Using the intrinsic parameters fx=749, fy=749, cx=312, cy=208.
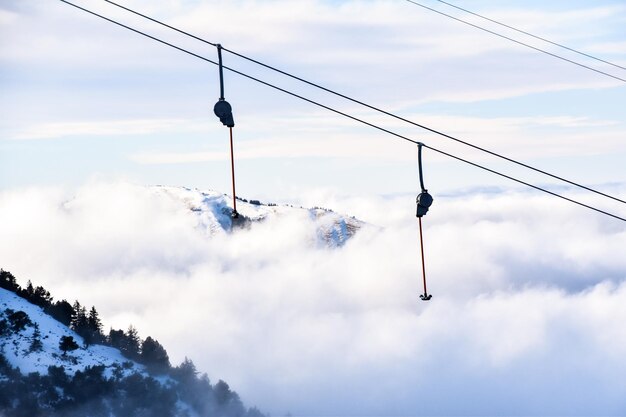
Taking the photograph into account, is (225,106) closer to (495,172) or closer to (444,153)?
(444,153)

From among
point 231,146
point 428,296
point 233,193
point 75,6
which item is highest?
point 75,6

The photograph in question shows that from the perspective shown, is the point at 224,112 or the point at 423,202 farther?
the point at 423,202

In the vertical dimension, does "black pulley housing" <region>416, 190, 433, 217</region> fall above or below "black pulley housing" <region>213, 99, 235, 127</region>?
below

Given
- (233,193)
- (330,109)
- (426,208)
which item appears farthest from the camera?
(426,208)

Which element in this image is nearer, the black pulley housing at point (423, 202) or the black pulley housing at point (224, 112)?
the black pulley housing at point (224, 112)

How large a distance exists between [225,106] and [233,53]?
73.5 inches

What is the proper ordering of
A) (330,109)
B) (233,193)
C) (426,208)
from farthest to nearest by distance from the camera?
(426,208) → (330,109) → (233,193)

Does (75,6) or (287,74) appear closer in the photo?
(287,74)

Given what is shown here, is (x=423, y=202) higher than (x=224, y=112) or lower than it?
lower

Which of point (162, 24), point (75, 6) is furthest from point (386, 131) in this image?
point (75, 6)

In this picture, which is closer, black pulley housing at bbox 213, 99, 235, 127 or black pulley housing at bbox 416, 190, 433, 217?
black pulley housing at bbox 213, 99, 235, 127

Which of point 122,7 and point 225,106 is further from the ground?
point 122,7

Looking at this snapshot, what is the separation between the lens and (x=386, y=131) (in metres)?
27.3

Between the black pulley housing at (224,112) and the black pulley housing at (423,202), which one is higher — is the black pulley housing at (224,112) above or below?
above
